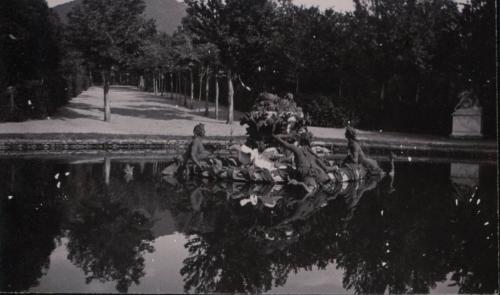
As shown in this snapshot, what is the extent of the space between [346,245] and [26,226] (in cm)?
519

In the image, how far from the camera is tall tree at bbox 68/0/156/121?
32656mm

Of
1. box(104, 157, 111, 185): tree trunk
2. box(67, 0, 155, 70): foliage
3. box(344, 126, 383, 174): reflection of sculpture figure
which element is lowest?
box(104, 157, 111, 185): tree trunk

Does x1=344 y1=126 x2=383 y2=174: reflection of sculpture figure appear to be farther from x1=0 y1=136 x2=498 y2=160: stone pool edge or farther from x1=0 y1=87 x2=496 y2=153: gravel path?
x1=0 y1=87 x2=496 y2=153: gravel path

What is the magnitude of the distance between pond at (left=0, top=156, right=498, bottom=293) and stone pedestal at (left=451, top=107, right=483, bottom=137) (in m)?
21.5

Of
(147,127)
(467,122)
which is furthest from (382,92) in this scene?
(147,127)

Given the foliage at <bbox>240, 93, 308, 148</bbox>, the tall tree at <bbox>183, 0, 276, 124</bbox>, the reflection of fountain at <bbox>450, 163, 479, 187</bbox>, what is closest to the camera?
the foliage at <bbox>240, 93, 308, 148</bbox>

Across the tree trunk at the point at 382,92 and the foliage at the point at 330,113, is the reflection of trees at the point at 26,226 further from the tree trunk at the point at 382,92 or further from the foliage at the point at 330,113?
the tree trunk at the point at 382,92

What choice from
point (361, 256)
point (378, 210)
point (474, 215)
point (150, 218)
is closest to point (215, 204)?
point (150, 218)

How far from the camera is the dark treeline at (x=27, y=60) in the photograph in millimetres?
24644

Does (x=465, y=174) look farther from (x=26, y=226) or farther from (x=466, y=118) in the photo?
(x=466, y=118)

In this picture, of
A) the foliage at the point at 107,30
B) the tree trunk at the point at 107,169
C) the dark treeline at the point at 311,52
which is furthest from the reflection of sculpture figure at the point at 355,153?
the foliage at the point at 107,30

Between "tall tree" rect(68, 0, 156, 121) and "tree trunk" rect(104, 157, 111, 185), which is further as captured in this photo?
"tall tree" rect(68, 0, 156, 121)

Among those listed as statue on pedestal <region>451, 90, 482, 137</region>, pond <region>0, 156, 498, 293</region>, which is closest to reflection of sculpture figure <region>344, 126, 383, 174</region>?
pond <region>0, 156, 498, 293</region>

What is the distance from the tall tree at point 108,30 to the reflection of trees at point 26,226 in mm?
19849
